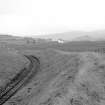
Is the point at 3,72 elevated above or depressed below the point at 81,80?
below

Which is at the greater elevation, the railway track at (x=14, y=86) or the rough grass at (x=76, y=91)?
the rough grass at (x=76, y=91)

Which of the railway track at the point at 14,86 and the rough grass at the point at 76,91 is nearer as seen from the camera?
the rough grass at the point at 76,91

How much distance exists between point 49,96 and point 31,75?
51.0 feet

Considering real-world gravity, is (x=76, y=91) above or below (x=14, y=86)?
above

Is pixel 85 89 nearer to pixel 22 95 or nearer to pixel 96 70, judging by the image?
pixel 96 70

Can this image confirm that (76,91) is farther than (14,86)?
No

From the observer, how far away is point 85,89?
61.1ft

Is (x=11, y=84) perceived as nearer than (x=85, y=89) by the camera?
No

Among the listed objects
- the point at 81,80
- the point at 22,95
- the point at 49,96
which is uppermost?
the point at 81,80

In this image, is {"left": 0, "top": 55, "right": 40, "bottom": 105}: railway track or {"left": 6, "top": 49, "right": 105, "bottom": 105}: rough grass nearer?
{"left": 6, "top": 49, "right": 105, "bottom": 105}: rough grass

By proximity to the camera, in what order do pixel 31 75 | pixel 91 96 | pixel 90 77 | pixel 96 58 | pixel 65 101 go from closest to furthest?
1. pixel 65 101
2. pixel 91 96
3. pixel 90 77
4. pixel 96 58
5. pixel 31 75

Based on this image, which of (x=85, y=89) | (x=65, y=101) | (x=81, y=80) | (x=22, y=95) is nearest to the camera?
(x=65, y=101)

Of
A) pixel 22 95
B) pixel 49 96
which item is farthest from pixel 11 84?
pixel 49 96

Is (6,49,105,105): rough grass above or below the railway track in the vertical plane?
above
